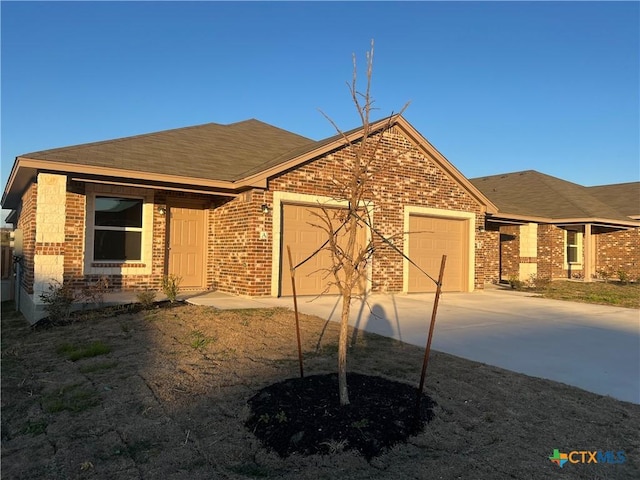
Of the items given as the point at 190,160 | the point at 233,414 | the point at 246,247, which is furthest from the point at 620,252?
the point at 233,414

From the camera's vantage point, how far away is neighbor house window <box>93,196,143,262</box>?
1114 centimetres

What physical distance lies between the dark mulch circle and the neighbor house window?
811cm

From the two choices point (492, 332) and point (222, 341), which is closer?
point (222, 341)

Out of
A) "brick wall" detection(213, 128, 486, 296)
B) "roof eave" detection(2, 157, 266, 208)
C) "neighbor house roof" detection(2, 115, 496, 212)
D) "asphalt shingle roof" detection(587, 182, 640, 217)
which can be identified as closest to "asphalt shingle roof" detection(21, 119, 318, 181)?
"neighbor house roof" detection(2, 115, 496, 212)

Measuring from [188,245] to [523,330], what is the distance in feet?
27.5

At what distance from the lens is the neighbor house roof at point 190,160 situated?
9.76 m

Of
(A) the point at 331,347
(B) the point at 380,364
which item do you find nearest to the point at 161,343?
(A) the point at 331,347

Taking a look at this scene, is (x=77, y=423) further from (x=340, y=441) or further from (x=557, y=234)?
(x=557, y=234)

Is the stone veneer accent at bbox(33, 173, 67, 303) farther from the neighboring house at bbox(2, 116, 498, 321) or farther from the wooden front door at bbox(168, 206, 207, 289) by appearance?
the wooden front door at bbox(168, 206, 207, 289)

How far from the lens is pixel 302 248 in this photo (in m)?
12.1

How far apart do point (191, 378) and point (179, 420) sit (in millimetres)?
1000

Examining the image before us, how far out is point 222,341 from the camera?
6613 millimetres

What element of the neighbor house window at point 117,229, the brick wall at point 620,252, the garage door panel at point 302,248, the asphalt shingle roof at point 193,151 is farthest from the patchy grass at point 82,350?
the brick wall at point 620,252

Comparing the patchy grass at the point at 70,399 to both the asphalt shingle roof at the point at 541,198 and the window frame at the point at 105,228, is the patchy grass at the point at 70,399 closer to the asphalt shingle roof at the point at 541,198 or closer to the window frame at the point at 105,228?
the window frame at the point at 105,228
